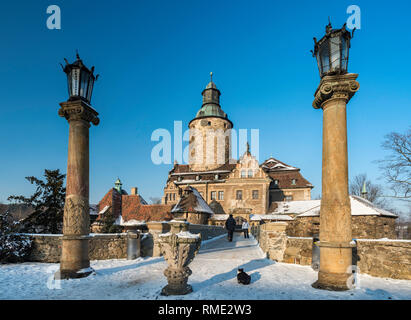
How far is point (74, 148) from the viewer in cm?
701

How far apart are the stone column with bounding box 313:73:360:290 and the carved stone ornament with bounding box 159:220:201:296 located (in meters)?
2.90

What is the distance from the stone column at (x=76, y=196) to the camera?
259 inches

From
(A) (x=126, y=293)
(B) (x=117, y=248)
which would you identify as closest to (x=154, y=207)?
(B) (x=117, y=248)

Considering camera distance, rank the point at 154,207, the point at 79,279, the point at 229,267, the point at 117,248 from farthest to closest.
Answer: the point at 154,207, the point at 117,248, the point at 229,267, the point at 79,279

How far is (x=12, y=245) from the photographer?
8.61 metres

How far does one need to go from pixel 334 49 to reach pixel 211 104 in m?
45.6

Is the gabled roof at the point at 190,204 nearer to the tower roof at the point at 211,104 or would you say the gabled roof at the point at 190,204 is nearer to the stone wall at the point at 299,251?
the stone wall at the point at 299,251

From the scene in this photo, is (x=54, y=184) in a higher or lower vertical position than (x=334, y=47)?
lower

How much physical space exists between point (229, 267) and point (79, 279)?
4196mm

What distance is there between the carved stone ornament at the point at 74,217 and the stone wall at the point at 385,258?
7912 millimetres

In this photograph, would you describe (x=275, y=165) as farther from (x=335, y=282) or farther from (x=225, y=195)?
(x=335, y=282)

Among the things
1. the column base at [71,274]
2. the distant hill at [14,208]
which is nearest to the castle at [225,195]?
the distant hill at [14,208]

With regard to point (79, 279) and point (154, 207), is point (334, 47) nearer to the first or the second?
point (79, 279)

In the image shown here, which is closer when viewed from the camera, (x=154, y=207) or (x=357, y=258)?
(x=357, y=258)
